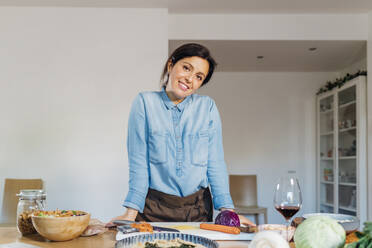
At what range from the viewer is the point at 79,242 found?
1042 millimetres

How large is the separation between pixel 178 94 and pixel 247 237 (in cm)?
69

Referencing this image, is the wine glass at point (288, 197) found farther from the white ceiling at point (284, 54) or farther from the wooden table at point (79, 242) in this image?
the white ceiling at point (284, 54)

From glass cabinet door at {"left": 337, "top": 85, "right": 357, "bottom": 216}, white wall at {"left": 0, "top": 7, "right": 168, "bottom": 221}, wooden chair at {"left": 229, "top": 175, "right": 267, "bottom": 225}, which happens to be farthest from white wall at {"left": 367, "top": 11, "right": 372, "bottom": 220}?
white wall at {"left": 0, "top": 7, "right": 168, "bottom": 221}

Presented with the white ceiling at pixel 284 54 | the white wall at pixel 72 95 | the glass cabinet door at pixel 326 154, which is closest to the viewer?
the white wall at pixel 72 95

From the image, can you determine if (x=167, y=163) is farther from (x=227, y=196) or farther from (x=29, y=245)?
(x=29, y=245)

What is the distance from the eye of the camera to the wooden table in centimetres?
100

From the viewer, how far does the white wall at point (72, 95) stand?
409 cm

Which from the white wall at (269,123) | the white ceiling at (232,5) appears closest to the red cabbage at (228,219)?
the white ceiling at (232,5)

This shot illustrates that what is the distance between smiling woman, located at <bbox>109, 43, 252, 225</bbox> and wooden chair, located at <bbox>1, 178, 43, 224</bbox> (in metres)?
2.64

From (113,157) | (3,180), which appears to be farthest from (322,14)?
(3,180)

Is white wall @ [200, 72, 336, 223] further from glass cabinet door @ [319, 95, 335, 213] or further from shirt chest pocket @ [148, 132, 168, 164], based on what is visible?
shirt chest pocket @ [148, 132, 168, 164]

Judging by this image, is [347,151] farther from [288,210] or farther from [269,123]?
Result: [288,210]

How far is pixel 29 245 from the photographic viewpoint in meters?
0.99

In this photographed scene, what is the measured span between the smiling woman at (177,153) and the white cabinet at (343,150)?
11.5ft
